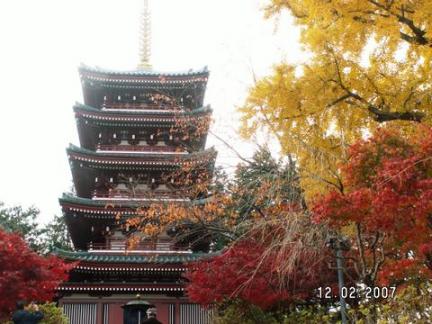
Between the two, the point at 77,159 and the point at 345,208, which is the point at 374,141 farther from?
the point at 77,159

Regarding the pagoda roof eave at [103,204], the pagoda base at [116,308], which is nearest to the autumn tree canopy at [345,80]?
the pagoda roof eave at [103,204]

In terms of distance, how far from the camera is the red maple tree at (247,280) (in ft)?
47.2

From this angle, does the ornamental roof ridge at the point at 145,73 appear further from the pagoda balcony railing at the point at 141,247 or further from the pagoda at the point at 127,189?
the pagoda balcony railing at the point at 141,247

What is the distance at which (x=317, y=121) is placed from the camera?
336 inches

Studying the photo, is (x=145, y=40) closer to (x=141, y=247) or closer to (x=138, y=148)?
(x=138, y=148)

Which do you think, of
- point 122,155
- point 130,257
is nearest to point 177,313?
point 130,257

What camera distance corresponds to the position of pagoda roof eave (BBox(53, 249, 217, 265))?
17875 mm

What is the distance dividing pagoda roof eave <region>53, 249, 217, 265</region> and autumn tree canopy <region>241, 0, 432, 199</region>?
10122mm

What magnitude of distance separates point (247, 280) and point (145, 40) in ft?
53.1

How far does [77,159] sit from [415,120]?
1405cm

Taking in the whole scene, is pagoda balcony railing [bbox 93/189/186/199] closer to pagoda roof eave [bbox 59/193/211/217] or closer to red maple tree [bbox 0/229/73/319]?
pagoda roof eave [bbox 59/193/211/217]

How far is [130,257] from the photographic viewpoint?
60.3 feet

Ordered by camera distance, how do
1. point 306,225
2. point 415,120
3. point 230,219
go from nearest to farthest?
point 415,120
point 306,225
point 230,219

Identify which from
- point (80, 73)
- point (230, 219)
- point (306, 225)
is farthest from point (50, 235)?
point (306, 225)
